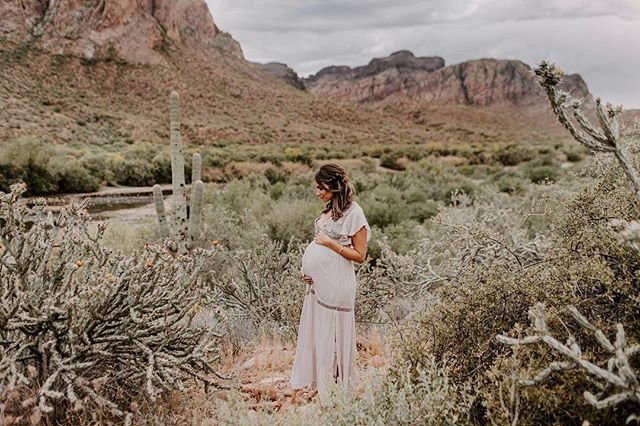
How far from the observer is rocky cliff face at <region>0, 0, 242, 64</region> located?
57.7 metres

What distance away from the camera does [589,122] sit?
258 centimetres

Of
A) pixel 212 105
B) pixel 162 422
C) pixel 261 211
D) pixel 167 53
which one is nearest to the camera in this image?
pixel 162 422

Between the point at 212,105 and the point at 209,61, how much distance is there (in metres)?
12.9

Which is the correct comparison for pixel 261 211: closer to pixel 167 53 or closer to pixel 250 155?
pixel 250 155

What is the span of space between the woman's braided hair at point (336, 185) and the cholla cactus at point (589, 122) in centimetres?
200

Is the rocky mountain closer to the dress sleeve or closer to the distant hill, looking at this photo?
the distant hill

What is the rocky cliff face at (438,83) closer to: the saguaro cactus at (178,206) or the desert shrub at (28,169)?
the desert shrub at (28,169)

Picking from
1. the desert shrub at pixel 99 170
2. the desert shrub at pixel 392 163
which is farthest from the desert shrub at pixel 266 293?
the desert shrub at pixel 392 163

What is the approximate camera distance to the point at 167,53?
66.8 m

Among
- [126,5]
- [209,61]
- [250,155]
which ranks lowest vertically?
[250,155]

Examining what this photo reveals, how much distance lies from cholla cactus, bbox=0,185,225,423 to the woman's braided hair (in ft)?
3.93

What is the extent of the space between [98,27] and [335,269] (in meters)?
66.9

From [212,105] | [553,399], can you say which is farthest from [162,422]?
Result: [212,105]

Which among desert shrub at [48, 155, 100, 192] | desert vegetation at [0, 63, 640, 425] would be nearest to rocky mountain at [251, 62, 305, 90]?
desert shrub at [48, 155, 100, 192]
